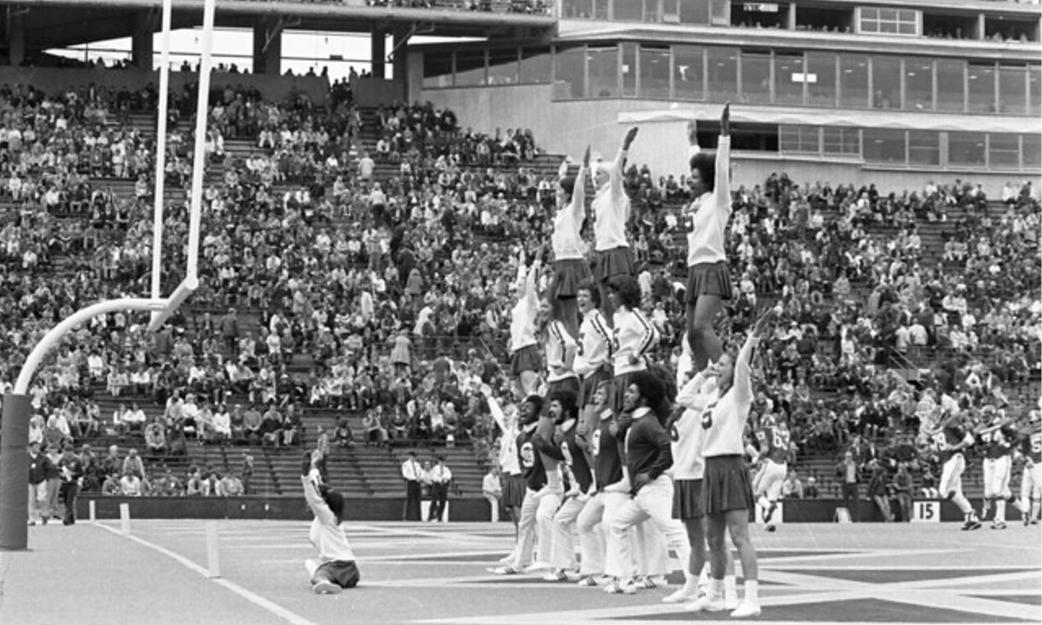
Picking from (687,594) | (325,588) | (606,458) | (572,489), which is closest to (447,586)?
(325,588)

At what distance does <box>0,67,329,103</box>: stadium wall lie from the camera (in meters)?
59.8

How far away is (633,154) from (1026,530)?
A: 30541 millimetres

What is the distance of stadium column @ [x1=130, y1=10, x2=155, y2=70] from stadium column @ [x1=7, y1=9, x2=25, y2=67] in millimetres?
3370

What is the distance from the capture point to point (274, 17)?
6047cm

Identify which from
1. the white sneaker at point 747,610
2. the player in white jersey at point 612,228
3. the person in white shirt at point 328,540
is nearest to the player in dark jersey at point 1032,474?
the player in white jersey at point 612,228

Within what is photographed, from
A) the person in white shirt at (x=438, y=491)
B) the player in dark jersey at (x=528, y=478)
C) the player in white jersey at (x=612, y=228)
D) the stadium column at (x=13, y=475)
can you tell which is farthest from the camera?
the person in white shirt at (x=438, y=491)

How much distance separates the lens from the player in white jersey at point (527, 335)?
21.3 meters

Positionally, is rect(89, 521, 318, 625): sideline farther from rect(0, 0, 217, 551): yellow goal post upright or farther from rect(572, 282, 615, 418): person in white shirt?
rect(572, 282, 615, 418): person in white shirt

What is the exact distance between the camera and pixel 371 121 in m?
60.2

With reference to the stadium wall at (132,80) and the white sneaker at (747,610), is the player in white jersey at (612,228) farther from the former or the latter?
the stadium wall at (132,80)

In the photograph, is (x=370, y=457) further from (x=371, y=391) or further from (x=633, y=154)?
(x=633, y=154)

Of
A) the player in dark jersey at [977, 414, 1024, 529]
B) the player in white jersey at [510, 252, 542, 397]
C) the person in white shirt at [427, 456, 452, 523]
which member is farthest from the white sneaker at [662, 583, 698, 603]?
the person in white shirt at [427, 456, 452, 523]

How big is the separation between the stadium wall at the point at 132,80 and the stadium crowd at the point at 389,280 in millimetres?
1914

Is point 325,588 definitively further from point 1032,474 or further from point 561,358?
point 1032,474
